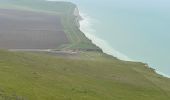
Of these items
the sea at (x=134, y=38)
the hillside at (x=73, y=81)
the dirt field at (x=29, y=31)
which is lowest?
the sea at (x=134, y=38)

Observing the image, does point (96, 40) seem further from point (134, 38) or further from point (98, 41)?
point (134, 38)

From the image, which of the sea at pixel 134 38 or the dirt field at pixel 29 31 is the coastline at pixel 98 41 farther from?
the dirt field at pixel 29 31

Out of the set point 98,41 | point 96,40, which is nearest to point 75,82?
point 98,41

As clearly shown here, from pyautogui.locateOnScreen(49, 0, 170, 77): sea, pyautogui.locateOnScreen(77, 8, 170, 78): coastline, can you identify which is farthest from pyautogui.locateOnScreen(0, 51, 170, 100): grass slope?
pyautogui.locateOnScreen(49, 0, 170, 77): sea

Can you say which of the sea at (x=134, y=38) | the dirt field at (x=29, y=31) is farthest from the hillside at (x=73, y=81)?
the sea at (x=134, y=38)

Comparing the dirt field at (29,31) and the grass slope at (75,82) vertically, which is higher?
the grass slope at (75,82)

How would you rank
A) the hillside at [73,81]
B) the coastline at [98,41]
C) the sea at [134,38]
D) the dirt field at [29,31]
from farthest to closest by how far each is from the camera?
the sea at [134,38] → the coastline at [98,41] → the dirt field at [29,31] → the hillside at [73,81]
